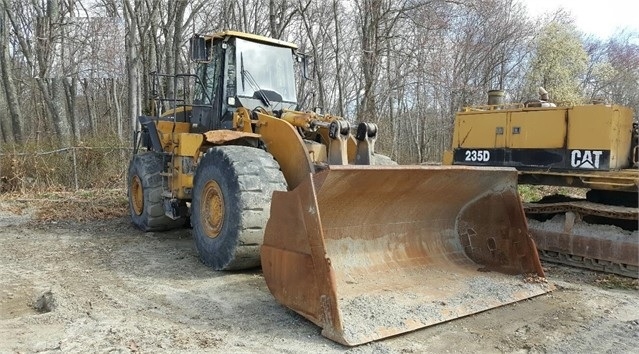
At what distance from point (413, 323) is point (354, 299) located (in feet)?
1.61

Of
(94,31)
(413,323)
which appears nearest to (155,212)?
(413,323)

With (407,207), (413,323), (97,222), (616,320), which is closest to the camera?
(413,323)

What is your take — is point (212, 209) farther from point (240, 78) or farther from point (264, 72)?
point (264, 72)

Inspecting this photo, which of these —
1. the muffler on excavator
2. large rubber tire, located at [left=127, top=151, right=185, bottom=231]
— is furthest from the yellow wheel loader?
large rubber tire, located at [left=127, top=151, right=185, bottom=231]

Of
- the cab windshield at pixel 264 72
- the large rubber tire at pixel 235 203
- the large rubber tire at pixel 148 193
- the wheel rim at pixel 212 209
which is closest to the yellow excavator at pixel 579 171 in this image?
the cab windshield at pixel 264 72

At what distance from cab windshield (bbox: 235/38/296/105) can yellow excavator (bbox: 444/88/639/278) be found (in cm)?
324

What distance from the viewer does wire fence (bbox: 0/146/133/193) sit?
12953 millimetres

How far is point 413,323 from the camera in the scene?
13.1 feet

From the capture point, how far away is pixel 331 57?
28.8 m

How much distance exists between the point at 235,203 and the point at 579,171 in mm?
4655

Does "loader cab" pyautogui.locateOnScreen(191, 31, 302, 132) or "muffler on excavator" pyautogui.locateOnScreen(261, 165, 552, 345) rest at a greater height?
"loader cab" pyautogui.locateOnScreen(191, 31, 302, 132)

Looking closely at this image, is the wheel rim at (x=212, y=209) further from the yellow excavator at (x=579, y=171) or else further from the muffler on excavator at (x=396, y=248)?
the yellow excavator at (x=579, y=171)

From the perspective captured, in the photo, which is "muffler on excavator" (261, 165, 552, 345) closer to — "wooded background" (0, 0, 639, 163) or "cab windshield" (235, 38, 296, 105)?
"cab windshield" (235, 38, 296, 105)

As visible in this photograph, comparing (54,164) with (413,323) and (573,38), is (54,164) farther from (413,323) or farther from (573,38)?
(573,38)
